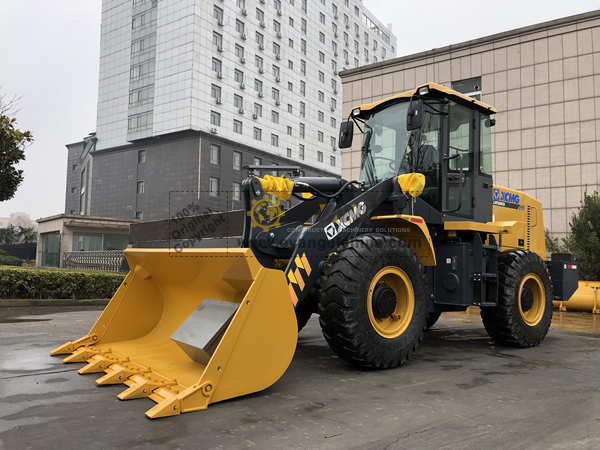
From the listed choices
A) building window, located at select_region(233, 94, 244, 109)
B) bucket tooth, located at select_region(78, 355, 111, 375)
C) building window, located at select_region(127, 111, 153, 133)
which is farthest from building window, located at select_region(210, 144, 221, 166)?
bucket tooth, located at select_region(78, 355, 111, 375)

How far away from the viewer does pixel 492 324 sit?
6715 mm

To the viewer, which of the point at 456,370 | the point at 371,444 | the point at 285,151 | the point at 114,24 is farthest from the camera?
the point at 285,151

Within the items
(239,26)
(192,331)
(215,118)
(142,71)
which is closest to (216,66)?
(215,118)

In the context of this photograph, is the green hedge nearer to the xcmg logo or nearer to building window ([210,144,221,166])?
the xcmg logo

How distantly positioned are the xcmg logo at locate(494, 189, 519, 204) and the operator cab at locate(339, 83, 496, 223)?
44cm

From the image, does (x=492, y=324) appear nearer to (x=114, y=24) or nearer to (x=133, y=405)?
(x=133, y=405)

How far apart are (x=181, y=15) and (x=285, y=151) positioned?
1408 centimetres

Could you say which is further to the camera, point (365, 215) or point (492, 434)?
point (365, 215)

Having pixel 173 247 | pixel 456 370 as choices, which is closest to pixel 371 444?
pixel 456 370

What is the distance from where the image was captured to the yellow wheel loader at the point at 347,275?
13.5ft

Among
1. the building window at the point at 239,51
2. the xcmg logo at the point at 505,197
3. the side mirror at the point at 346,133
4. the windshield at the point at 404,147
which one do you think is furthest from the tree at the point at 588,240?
the building window at the point at 239,51

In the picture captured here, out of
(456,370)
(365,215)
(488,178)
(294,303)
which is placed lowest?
(456,370)

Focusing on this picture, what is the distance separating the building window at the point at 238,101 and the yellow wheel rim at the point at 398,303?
35.2m

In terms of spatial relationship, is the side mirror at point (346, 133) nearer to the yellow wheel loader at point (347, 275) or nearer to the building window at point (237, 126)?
the yellow wheel loader at point (347, 275)
